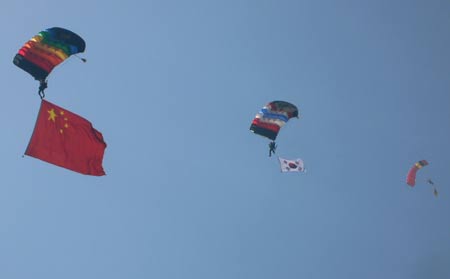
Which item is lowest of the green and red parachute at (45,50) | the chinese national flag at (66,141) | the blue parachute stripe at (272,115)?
the chinese national flag at (66,141)

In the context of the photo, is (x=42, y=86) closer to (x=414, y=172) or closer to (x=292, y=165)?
(x=292, y=165)

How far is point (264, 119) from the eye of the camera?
41.2 metres

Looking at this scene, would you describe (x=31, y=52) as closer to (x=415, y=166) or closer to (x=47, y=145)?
(x=47, y=145)

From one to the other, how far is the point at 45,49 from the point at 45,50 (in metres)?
0.05

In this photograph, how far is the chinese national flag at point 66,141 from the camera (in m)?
28.7

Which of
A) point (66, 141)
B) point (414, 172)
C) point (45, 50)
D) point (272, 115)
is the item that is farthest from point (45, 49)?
point (414, 172)

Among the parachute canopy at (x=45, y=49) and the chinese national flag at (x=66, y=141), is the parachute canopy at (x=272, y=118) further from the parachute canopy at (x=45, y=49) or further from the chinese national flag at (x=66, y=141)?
the parachute canopy at (x=45, y=49)

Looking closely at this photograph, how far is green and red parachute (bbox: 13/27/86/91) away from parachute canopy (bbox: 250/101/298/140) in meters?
15.7

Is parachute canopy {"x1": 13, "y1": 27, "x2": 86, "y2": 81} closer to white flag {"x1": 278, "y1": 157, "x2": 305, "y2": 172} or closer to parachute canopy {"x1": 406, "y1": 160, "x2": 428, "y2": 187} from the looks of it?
white flag {"x1": 278, "y1": 157, "x2": 305, "y2": 172}

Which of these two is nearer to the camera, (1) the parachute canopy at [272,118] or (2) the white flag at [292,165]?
(1) the parachute canopy at [272,118]

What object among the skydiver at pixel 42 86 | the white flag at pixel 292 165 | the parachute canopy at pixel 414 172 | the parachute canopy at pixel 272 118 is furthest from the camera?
the parachute canopy at pixel 414 172

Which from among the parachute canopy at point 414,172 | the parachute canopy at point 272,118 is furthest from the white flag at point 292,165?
the parachute canopy at point 414,172

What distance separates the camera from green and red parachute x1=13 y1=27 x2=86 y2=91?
2855 cm

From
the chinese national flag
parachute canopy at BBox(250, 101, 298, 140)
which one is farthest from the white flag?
the chinese national flag
